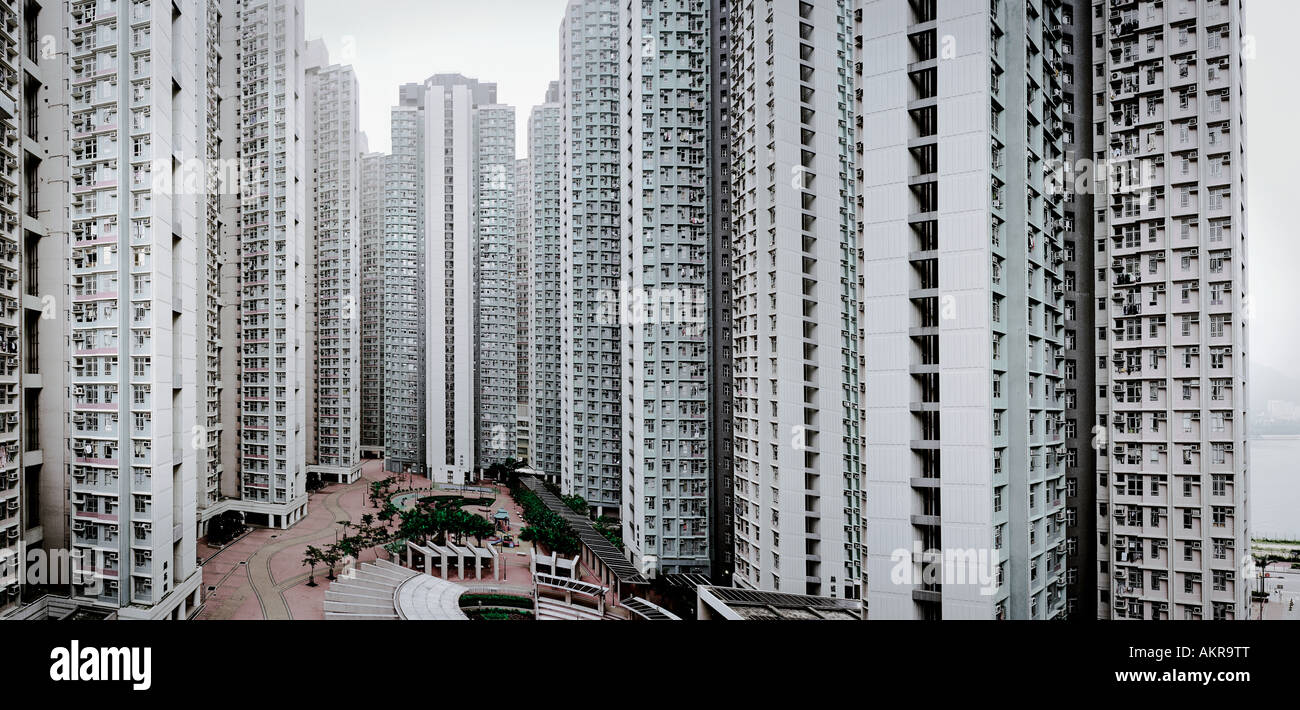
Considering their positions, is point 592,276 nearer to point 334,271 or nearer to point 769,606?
point 334,271

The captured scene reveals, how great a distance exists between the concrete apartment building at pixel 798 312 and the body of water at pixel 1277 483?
3.26 metres

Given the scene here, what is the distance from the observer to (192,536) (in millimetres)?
6141

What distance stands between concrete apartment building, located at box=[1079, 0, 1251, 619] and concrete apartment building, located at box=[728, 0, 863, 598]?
9.98 ft

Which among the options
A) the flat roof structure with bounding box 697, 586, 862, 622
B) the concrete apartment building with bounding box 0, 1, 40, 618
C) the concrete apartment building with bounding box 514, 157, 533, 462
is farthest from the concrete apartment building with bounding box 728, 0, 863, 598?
the concrete apartment building with bounding box 0, 1, 40, 618

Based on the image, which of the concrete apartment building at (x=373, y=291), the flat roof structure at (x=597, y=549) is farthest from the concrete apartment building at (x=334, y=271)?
the flat roof structure at (x=597, y=549)

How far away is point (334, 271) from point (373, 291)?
250 centimetres

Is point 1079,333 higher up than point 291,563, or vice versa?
point 1079,333

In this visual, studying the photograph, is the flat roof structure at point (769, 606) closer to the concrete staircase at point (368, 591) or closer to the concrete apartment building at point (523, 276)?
A: the concrete staircase at point (368, 591)

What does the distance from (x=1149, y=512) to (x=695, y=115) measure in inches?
330

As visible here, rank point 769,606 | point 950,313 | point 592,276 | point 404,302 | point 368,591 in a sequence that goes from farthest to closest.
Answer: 1. point 592,276
2. point 404,302
3. point 368,591
4. point 769,606
5. point 950,313

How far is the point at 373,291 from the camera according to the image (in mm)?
8289

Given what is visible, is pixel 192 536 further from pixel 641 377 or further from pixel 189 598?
pixel 641 377

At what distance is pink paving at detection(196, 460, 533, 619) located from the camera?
533cm

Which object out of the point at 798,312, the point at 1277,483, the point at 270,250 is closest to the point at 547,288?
the point at 270,250
